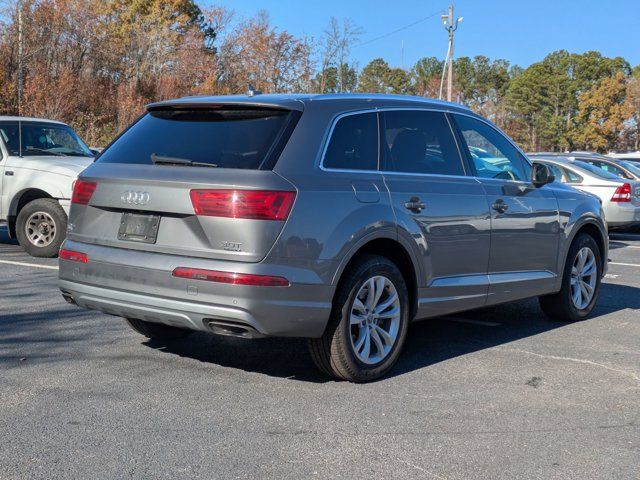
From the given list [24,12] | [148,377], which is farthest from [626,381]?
[24,12]

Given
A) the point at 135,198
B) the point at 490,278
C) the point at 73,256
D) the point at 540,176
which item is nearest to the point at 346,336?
the point at 135,198

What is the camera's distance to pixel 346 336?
16.0 ft

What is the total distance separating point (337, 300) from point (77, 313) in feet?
9.46

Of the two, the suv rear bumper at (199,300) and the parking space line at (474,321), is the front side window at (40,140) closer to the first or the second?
the parking space line at (474,321)

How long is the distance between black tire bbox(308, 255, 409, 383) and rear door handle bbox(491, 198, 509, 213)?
1.31 metres

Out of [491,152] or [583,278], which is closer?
[491,152]

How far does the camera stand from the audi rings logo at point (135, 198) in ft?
15.8

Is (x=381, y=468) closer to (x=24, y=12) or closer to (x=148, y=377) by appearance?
(x=148, y=377)

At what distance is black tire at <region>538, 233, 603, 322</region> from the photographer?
7.10 metres

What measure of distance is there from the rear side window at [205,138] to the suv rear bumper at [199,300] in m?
0.63

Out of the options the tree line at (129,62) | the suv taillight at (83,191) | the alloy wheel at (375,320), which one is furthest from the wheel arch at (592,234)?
the tree line at (129,62)

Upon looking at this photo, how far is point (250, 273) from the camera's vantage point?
4.44 m

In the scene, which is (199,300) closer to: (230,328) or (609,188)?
(230,328)

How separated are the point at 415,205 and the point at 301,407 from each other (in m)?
1.58
